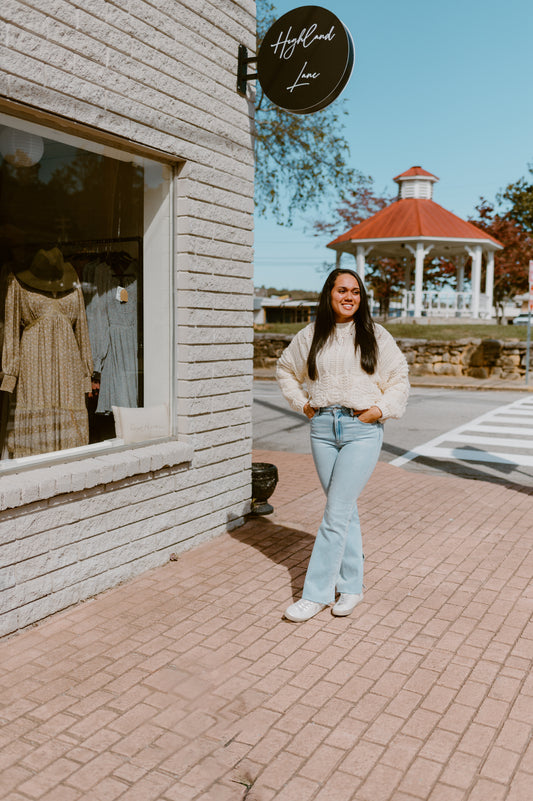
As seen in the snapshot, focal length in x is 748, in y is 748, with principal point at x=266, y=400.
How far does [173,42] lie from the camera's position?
5125mm

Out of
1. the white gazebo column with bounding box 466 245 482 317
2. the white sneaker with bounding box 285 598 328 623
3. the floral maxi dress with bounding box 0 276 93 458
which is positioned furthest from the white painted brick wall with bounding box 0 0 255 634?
the white gazebo column with bounding box 466 245 482 317

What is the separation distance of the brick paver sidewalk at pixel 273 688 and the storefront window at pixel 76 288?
4.05 feet

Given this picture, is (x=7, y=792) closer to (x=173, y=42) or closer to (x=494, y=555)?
(x=494, y=555)

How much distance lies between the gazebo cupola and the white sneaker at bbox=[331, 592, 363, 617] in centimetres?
3038

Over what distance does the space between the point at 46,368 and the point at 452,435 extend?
331 inches

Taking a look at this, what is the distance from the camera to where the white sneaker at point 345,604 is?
4410 millimetres

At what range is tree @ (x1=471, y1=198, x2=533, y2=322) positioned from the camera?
121 ft

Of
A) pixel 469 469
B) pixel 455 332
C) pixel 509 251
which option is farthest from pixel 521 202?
pixel 469 469

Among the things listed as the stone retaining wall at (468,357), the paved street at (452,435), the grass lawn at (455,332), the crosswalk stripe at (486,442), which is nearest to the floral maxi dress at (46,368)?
the paved street at (452,435)

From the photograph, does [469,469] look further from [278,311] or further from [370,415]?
[278,311]

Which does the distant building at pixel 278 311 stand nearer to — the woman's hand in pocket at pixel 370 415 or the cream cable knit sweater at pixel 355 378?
the cream cable knit sweater at pixel 355 378

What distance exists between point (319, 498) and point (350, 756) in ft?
15.0

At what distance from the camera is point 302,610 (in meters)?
4.32

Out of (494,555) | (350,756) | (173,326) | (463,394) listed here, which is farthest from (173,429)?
(463,394)
